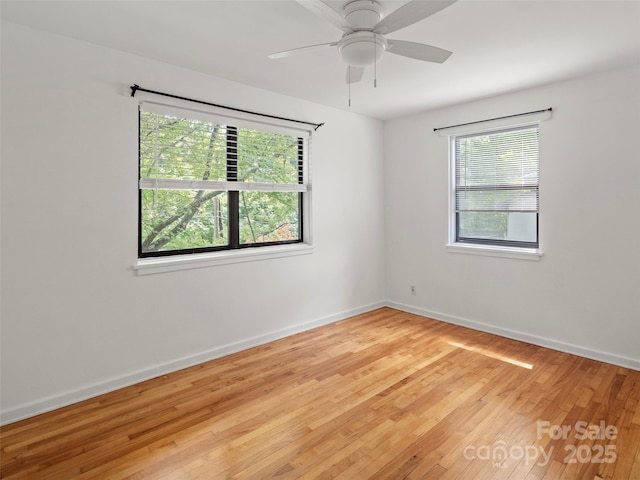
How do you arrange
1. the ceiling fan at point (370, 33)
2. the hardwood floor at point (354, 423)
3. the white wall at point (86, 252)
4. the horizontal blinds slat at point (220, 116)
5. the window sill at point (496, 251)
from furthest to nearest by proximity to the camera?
the window sill at point (496, 251)
the horizontal blinds slat at point (220, 116)
the white wall at point (86, 252)
the hardwood floor at point (354, 423)
the ceiling fan at point (370, 33)

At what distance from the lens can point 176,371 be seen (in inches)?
116

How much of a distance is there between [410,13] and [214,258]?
2.34 meters

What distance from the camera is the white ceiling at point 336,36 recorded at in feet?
6.72

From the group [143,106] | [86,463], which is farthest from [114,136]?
[86,463]

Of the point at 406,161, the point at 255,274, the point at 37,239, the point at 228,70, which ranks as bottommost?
the point at 255,274

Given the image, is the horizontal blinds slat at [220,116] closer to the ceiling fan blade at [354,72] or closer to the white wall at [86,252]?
the white wall at [86,252]

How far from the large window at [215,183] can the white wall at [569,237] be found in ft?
5.72

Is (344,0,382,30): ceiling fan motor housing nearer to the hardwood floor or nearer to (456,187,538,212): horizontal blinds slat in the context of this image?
the hardwood floor

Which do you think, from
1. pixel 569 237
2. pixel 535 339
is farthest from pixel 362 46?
pixel 535 339

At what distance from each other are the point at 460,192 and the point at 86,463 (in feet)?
13.1

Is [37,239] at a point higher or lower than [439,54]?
lower

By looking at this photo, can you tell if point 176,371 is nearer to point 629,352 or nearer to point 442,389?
point 442,389

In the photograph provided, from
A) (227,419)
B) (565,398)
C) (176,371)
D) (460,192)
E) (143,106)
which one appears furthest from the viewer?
(460,192)

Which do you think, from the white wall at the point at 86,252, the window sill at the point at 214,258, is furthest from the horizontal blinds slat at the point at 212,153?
the window sill at the point at 214,258
